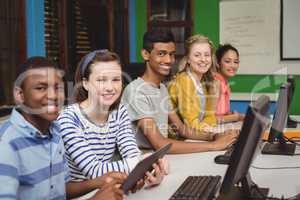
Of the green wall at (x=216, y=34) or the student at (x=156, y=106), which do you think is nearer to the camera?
the student at (x=156, y=106)

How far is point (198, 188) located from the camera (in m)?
1.41

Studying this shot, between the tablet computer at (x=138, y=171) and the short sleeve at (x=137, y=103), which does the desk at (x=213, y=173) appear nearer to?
the tablet computer at (x=138, y=171)

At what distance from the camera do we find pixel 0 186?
3.63ft

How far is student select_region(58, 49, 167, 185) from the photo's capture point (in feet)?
5.24

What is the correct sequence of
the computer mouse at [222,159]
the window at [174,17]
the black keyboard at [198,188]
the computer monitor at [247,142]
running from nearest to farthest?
the computer monitor at [247,142] < the black keyboard at [198,188] < the computer mouse at [222,159] < the window at [174,17]

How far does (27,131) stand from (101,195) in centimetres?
31

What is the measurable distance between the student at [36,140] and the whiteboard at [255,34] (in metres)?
3.04

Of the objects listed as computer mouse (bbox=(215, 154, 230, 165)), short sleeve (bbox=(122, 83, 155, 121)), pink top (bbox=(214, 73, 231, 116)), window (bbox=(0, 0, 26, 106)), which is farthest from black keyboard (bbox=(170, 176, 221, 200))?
window (bbox=(0, 0, 26, 106))

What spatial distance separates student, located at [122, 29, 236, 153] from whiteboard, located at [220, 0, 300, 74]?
6.39 ft

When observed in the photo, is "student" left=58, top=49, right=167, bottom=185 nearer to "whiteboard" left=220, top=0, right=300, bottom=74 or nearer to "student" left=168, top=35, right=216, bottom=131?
"student" left=168, top=35, right=216, bottom=131

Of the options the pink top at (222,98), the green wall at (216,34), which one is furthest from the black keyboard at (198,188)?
the green wall at (216,34)

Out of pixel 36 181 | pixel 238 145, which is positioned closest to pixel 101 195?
pixel 36 181

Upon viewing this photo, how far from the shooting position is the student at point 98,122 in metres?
1.60

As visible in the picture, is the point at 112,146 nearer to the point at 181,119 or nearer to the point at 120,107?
the point at 120,107
